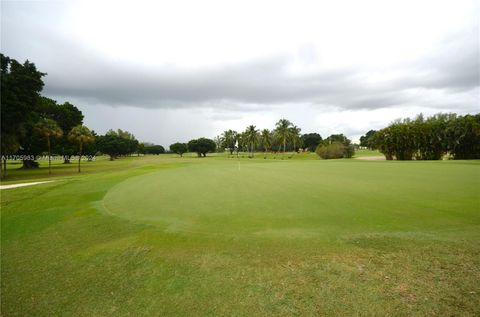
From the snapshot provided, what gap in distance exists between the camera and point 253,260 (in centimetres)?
585

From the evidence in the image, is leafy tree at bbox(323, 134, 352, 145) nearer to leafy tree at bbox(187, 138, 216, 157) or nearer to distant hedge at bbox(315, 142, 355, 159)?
distant hedge at bbox(315, 142, 355, 159)

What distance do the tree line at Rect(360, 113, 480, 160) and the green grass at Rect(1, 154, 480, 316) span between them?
5003cm

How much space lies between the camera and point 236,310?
4230 mm

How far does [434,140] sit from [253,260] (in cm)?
6154

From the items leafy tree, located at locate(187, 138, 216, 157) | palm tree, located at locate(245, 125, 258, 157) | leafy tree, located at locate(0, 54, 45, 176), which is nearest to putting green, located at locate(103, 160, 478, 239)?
leafy tree, located at locate(0, 54, 45, 176)

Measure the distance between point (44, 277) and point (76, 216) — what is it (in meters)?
6.12

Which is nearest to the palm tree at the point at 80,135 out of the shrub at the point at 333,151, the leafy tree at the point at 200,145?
the shrub at the point at 333,151

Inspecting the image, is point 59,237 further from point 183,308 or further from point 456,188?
point 456,188

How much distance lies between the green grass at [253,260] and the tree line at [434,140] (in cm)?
5003

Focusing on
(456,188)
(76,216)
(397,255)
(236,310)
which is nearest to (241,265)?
(236,310)

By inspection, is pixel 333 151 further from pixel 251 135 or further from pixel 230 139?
pixel 230 139

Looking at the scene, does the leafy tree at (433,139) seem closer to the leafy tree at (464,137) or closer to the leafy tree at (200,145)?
the leafy tree at (464,137)

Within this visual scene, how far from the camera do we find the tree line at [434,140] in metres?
49.5

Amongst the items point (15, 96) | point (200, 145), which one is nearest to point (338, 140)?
point (200, 145)
